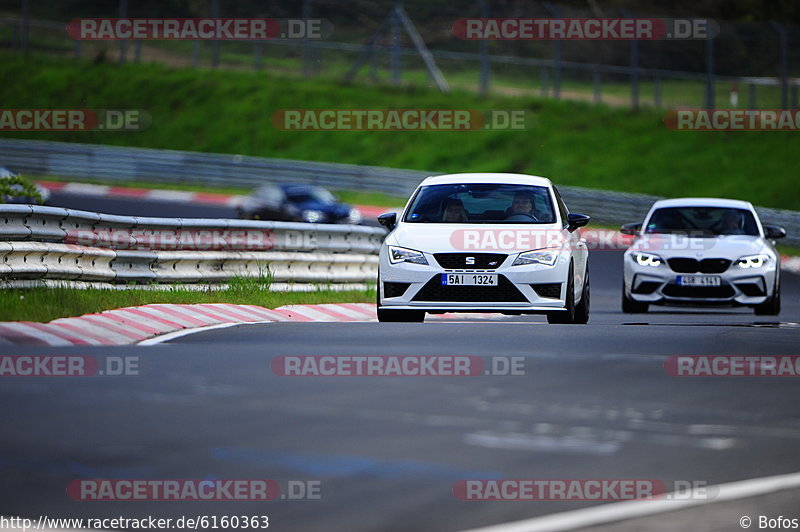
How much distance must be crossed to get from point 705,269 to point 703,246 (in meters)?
0.35

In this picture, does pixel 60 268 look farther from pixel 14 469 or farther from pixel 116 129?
pixel 116 129

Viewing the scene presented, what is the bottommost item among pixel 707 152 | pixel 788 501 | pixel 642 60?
pixel 788 501

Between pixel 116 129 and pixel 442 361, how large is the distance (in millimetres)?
45526

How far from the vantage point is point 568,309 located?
1483 cm

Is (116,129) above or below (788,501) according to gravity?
above

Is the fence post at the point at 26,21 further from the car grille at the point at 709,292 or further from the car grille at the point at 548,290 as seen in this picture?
the car grille at the point at 548,290

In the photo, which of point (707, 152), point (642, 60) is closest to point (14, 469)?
point (707, 152)

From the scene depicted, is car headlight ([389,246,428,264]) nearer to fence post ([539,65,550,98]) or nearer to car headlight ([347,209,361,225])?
car headlight ([347,209,361,225])

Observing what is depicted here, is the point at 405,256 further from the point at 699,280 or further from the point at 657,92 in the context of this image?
the point at 657,92

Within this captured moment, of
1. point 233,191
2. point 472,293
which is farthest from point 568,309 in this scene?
point 233,191

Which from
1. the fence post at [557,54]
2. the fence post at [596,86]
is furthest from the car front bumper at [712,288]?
the fence post at [596,86]

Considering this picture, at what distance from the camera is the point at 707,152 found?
43.8 m

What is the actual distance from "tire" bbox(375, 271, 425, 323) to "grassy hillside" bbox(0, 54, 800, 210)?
82.5 ft

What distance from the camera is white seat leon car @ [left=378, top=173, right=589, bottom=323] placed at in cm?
1433
